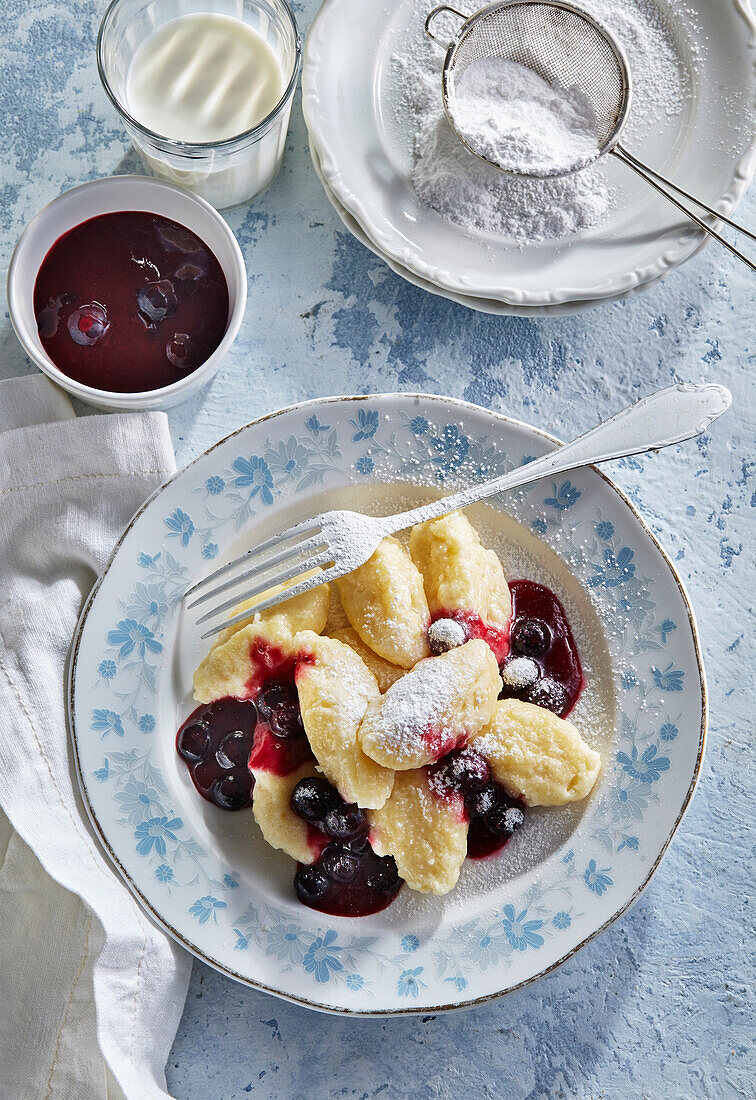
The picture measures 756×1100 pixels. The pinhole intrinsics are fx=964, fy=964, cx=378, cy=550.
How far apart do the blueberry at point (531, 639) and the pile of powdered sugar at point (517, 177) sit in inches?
23.7

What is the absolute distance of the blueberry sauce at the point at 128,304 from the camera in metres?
1.42

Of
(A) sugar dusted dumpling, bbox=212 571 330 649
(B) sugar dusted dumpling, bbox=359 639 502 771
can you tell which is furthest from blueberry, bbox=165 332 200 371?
(B) sugar dusted dumpling, bbox=359 639 502 771

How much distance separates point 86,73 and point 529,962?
5.08ft

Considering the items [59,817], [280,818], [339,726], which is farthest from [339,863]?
[59,817]

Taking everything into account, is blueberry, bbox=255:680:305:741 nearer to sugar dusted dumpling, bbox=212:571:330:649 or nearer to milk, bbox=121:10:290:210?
sugar dusted dumpling, bbox=212:571:330:649

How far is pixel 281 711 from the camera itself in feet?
4.49

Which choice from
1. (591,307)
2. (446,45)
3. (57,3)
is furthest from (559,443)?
(57,3)

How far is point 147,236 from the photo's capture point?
146 centimetres

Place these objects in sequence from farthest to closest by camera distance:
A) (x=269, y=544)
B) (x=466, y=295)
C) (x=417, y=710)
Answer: (x=466, y=295), (x=269, y=544), (x=417, y=710)

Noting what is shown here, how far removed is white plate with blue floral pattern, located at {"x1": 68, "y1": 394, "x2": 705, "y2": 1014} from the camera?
4.46 ft

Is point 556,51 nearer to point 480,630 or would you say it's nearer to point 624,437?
point 624,437

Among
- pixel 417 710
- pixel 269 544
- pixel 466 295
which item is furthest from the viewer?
pixel 466 295

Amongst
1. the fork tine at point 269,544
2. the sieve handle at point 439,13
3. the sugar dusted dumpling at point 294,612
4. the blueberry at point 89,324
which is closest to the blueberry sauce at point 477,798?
the sugar dusted dumpling at point 294,612

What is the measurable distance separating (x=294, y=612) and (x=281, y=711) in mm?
142
